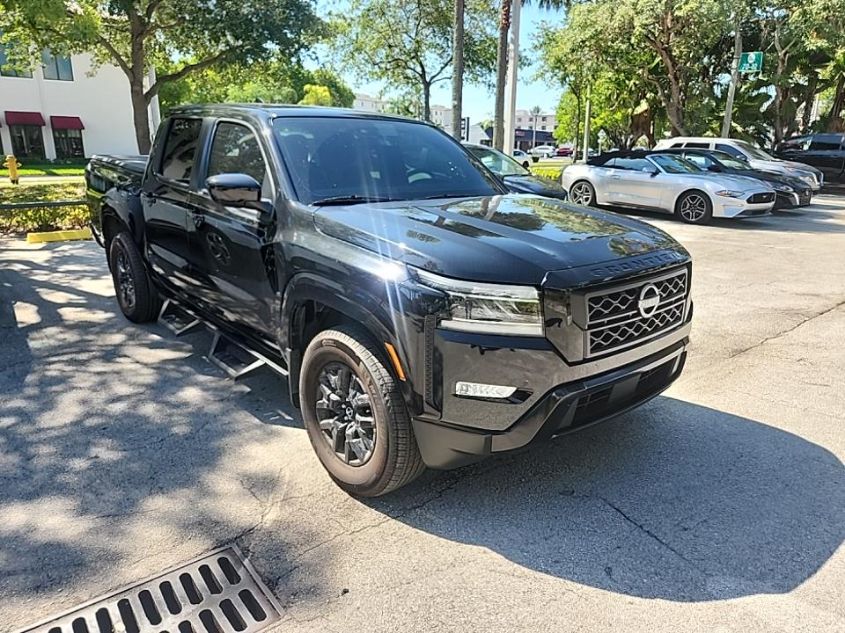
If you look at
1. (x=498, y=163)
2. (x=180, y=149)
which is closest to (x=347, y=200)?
(x=180, y=149)

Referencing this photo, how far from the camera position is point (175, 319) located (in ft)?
17.8

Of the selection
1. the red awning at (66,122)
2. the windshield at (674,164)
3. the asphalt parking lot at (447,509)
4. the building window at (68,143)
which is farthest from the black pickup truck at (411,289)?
the building window at (68,143)

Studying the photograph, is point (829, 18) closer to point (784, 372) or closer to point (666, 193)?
point (666, 193)

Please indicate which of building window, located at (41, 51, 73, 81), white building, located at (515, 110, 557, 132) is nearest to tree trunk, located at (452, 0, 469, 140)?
building window, located at (41, 51, 73, 81)

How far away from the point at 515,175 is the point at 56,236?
759cm

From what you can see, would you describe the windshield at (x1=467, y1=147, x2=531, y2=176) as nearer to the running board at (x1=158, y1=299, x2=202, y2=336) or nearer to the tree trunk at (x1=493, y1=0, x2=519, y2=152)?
the tree trunk at (x1=493, y1=0, x2=519, y2=152)

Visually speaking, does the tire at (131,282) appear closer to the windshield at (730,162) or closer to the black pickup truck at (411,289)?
the black pickup truck at (411,289)

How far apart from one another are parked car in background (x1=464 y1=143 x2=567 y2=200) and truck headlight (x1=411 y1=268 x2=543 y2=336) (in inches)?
295

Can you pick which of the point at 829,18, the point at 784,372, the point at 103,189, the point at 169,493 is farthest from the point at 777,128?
the point at 169,493

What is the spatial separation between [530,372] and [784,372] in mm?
3254

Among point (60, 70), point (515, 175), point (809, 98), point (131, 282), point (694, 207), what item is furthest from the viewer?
point (60, 70)

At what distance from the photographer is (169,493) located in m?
3.12

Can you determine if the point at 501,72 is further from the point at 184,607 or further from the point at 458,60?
the point at 184,607

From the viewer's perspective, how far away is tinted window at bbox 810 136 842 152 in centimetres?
1923
